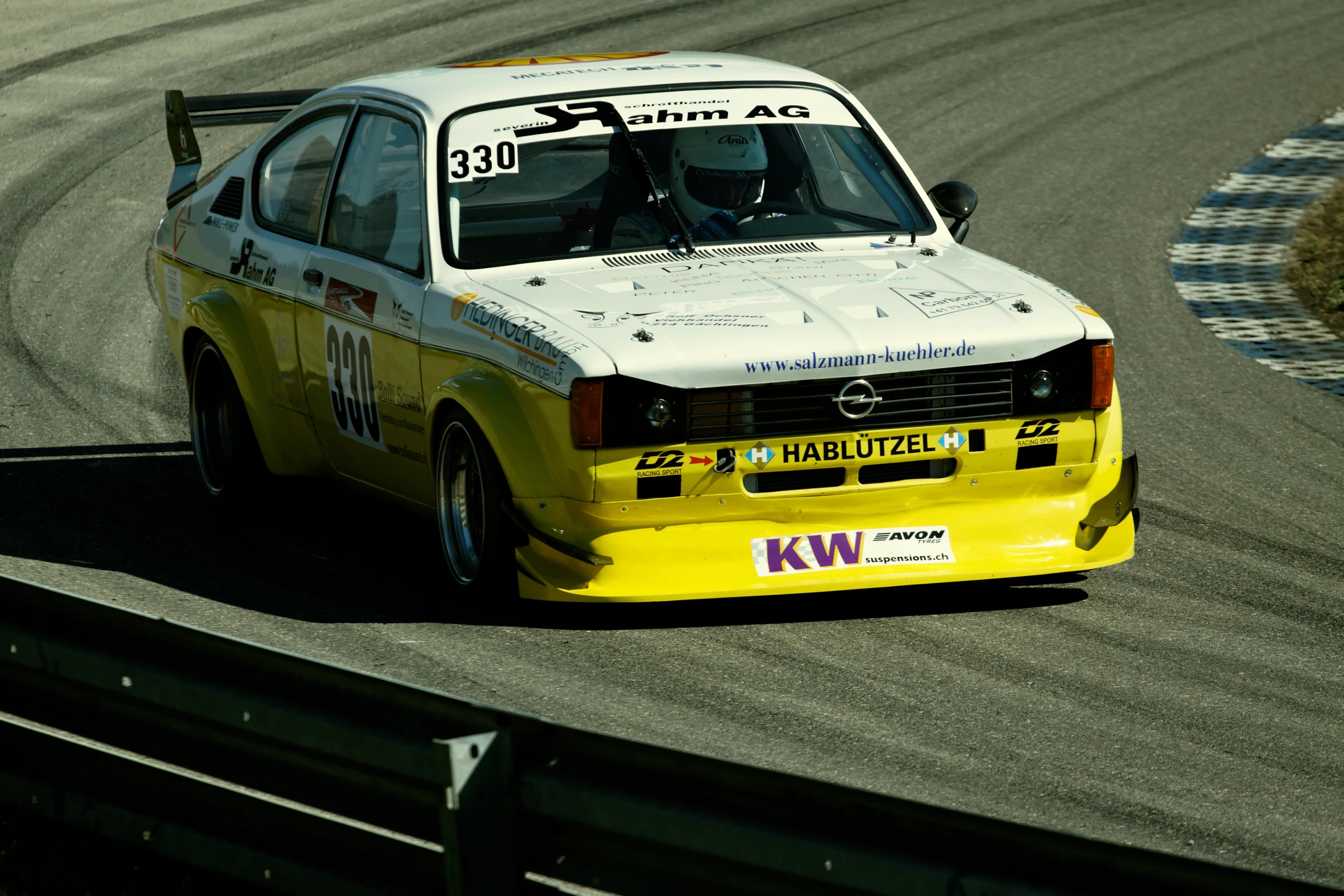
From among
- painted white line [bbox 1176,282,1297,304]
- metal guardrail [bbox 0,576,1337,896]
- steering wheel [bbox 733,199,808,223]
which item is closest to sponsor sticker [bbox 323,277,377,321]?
steering wheel [bbox 733,199,808,223]

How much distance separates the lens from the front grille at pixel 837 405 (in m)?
5.62

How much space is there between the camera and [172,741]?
158 inches

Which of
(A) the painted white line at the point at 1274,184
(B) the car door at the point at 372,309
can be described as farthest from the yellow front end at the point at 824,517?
(A) the painted white line at the point at 1274,184

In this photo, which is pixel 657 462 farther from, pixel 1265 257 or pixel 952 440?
pixel 1265 257

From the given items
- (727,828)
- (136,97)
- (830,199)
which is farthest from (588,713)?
(136,97)

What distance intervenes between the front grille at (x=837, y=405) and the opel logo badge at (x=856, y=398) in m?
0.01

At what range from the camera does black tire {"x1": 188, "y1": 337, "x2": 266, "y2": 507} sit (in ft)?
24.8

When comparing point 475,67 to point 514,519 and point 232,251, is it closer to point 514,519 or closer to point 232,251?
point 232,251

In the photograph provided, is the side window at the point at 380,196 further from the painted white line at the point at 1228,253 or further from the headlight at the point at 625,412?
the painted white line at the point at 1228,253

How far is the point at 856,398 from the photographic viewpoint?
18.6 ft

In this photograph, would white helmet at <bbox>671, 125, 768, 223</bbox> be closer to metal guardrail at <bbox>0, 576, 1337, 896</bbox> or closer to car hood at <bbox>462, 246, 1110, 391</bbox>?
car hood at <bbox>462, 246, 1110, 391</bbox>

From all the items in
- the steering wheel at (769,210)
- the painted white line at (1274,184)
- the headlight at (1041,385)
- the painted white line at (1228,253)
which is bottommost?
the painted white line at (1274,184)

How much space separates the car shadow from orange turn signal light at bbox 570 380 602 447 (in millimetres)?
708

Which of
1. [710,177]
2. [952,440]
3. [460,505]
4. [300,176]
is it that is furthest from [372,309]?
[952,440]
